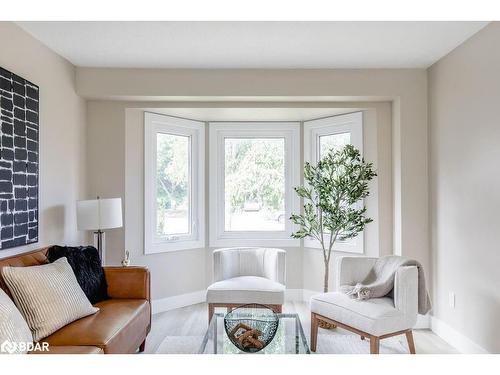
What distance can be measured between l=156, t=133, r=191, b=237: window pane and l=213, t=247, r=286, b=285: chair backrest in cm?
88

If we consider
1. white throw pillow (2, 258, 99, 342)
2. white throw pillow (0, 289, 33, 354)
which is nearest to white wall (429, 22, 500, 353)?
white throw pillow (2, 258, 99, 342)

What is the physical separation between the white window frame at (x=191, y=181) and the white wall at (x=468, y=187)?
250cm

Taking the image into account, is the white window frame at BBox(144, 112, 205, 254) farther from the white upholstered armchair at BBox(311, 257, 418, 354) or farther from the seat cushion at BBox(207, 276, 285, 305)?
the white upholstered armchair at BBox(311, 257, 418, 354)

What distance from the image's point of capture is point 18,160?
268 cm

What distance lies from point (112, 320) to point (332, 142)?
3013mm

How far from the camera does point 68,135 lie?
344 centimetres

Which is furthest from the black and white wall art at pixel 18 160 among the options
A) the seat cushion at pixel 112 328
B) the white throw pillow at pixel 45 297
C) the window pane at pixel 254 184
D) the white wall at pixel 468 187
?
the white wall at pixel 468 187

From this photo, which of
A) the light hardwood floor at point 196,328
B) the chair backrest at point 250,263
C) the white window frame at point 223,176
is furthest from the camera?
the white window frame at point 223,176

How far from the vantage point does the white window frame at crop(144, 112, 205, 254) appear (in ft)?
13.2

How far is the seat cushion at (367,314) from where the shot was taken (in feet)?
8.49

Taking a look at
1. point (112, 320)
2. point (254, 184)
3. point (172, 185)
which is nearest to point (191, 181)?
point (172, 185)

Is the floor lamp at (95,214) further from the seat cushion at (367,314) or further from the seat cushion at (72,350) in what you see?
the seat cushion at (367,314)
